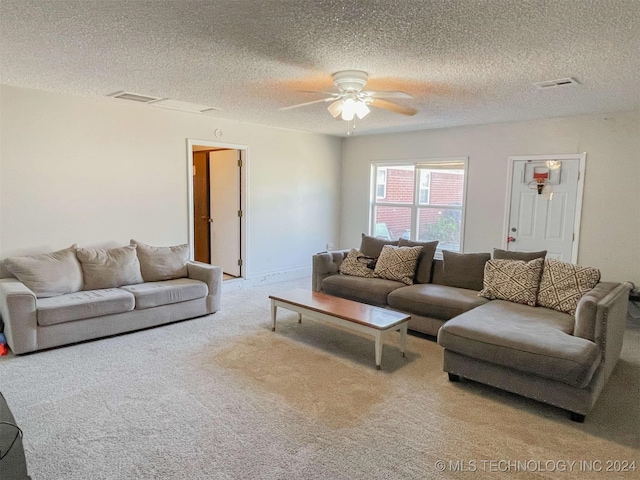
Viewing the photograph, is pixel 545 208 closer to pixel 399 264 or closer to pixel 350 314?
pixel 399 264

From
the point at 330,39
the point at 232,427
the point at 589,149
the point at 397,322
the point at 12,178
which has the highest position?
the point at 330,39

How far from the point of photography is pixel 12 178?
4164 mm

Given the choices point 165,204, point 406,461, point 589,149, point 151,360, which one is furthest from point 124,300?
point 589,149

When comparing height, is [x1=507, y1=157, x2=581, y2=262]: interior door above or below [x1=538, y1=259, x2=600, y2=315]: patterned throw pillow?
above

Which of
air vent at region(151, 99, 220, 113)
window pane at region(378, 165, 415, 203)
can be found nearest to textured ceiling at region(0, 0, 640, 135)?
air vent at region(151, 99, 220, 113)

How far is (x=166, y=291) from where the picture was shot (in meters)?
4.43

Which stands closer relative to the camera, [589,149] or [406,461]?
[406,461]

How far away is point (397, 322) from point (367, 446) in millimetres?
1321

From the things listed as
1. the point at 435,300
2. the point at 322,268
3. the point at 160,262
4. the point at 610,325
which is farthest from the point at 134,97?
the point at 610,325

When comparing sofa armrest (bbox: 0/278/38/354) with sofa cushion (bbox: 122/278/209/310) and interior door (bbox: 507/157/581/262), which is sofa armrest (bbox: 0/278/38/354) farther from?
interior door (bbox: 507/157/581/262)

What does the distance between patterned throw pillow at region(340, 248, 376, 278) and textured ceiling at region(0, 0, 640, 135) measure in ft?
6.25

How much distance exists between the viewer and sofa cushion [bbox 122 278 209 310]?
13.9 feet

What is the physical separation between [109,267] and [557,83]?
4629 mm

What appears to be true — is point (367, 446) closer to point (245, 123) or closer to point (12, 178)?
point (12, 178)
